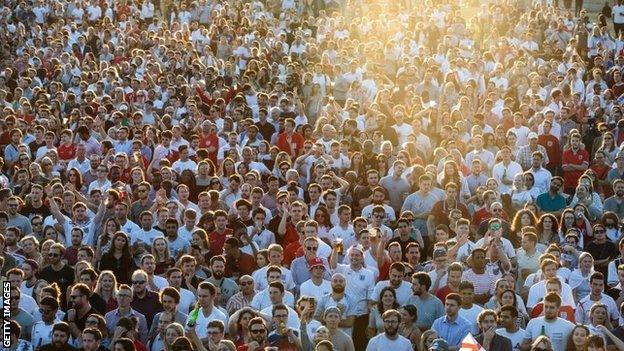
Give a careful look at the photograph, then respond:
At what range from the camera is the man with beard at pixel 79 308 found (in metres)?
13.3

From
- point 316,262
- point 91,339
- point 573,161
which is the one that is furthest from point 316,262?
point 573,161

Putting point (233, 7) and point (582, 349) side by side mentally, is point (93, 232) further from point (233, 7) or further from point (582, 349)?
point (233, 7)

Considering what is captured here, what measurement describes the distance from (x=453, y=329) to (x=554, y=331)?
3.10 ft

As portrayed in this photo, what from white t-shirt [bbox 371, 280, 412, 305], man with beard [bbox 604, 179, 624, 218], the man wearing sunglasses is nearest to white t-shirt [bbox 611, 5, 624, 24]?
man with beard [bbox 604, 179, 624, 218]

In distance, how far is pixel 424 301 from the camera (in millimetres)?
13891

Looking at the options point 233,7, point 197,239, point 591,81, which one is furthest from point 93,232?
point 233,7

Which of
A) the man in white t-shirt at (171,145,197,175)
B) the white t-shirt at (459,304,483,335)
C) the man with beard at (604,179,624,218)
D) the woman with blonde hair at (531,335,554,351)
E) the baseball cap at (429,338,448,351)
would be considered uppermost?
the baseball cap at (429,338,448,351)

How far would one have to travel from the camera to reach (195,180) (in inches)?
741

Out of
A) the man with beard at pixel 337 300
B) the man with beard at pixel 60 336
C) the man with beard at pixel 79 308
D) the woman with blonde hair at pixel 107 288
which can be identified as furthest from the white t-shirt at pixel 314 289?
the man with beard at pixel 60 336

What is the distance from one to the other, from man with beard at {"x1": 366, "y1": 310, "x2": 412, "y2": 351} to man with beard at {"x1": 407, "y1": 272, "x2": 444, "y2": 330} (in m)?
0.85

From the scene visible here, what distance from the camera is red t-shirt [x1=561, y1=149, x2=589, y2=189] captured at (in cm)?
1978

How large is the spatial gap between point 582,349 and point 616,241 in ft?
13.6

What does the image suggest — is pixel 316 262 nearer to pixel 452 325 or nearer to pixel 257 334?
pixel 452 325

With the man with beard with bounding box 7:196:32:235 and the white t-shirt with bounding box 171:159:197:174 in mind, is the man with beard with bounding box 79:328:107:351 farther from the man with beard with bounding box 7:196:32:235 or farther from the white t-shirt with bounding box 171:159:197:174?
the white t-shirt with bounding box 171:159:197:174
